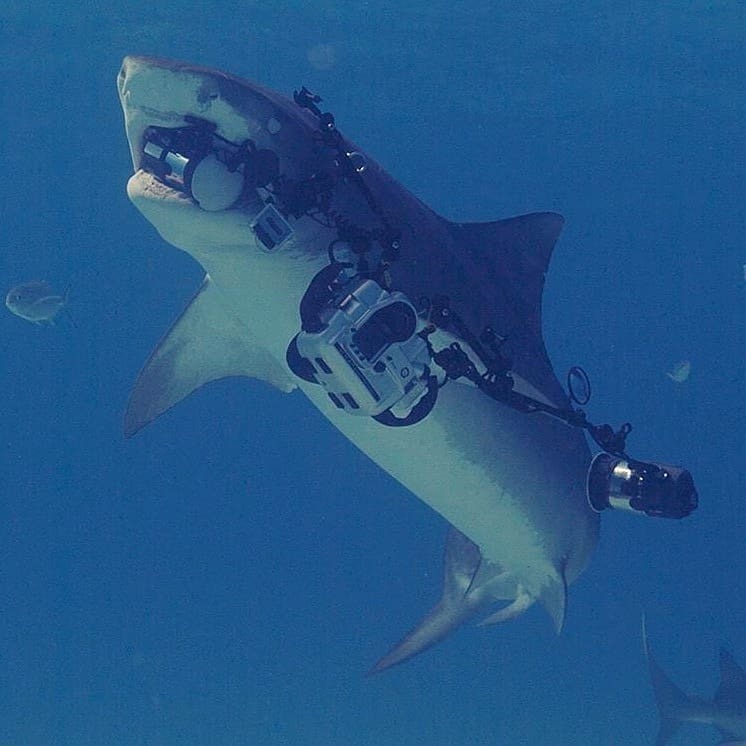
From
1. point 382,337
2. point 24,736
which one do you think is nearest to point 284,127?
point 382,337

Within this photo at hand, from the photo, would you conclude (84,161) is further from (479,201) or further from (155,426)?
(479,201)

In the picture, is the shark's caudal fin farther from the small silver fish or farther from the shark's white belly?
the small silver fish

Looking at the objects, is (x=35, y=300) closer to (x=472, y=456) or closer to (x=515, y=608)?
(x=515, y=608)

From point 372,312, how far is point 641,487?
85.2 inches

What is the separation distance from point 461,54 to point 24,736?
21.5m

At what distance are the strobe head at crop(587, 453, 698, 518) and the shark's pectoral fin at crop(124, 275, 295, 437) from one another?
7.45 ft

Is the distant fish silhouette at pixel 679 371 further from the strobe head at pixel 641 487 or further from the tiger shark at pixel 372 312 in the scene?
the strobe head at pixel 641 487

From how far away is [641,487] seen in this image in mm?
5258

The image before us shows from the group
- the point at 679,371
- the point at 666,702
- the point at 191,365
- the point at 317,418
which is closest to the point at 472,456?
the point at 191,365

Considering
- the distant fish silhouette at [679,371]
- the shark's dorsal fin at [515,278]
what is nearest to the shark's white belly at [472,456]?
the shark's dorsal fin at [515,278]

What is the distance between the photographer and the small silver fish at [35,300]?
12148 millimetres

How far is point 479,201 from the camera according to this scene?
41.1 metres

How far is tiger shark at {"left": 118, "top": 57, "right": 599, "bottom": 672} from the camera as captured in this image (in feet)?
13.2

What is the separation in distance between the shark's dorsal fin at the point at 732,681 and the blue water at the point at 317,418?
1294cm
